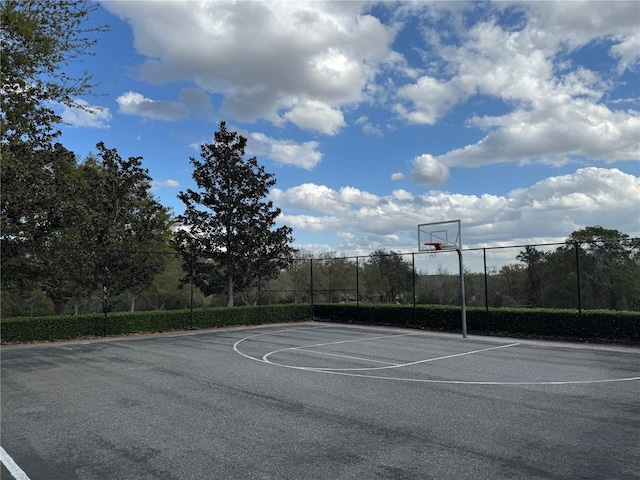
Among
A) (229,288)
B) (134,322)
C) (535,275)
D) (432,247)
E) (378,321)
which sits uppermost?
(432,247)

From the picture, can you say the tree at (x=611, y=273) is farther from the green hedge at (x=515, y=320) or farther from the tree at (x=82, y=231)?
the tree at (x=82, y=231)

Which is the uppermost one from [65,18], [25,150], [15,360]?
[25,150]

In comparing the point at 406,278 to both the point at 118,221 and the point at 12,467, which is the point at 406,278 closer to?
the point at 118,221

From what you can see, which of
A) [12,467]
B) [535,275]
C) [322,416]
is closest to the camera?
[12,467]

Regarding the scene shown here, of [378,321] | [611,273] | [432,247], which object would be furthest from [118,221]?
[611,273]

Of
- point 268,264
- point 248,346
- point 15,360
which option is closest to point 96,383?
point 15,360

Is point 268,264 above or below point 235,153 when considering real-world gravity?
below

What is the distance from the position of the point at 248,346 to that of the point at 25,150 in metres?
9.51

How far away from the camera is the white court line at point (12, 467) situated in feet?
11.3

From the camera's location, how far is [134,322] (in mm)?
14602

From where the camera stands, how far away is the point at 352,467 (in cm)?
352

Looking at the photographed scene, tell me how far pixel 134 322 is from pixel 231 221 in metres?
8.20

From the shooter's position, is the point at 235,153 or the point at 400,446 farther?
the point at 235,153

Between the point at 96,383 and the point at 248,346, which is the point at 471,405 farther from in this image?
the point at 248,346
